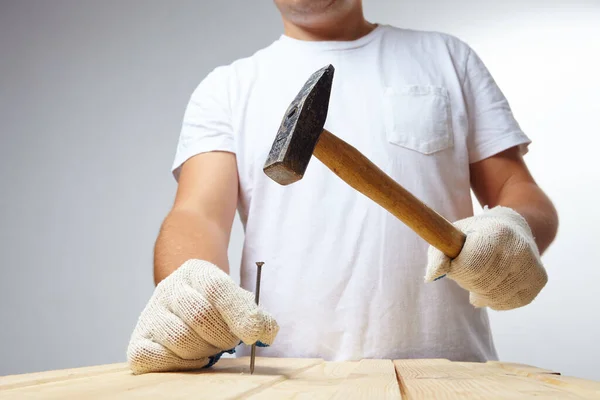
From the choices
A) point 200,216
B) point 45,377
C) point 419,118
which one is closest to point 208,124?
point 200,216

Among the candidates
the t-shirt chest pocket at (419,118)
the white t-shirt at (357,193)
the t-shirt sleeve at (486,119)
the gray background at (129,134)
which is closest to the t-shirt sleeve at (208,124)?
the white t-shirt at (357,193)

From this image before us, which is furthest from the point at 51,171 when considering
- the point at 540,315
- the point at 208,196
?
the point at 540,315

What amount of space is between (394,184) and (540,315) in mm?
2128

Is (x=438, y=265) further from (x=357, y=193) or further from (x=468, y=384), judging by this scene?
(x=357, y=193)

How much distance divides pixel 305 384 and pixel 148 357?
247mm

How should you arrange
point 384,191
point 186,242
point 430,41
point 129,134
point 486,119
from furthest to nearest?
1. point 129,134
2. point 430,41
3. point 486,119
4. point 186,242
5. point 384,191

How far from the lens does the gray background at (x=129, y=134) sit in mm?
2967

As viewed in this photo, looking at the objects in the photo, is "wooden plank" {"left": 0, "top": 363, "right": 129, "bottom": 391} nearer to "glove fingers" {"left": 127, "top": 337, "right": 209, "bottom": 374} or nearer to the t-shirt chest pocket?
"glove fingers" {"left": 127, "top": 337, "right": 209, "bottom": 374}

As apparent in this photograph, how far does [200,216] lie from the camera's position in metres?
1.41

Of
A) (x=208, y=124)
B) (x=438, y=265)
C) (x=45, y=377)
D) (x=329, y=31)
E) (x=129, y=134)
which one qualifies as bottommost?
(x=45, y=377)

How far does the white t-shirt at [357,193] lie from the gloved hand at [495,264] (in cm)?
28

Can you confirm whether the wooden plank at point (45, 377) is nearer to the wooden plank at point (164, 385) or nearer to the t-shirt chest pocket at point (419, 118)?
the wooden plank at point (164, 385)

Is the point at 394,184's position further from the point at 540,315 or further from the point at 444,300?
the point at 540,315

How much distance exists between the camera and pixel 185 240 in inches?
51.3
